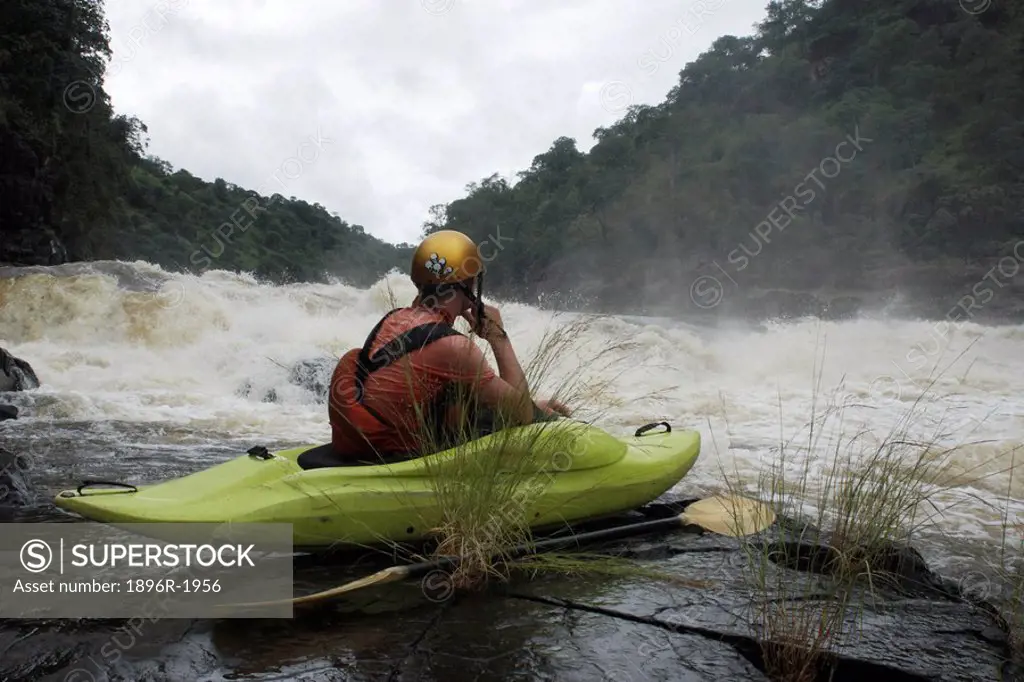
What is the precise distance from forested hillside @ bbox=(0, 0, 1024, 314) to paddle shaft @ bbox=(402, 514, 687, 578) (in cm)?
1924

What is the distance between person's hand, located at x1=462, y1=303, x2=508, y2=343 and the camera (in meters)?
2.77

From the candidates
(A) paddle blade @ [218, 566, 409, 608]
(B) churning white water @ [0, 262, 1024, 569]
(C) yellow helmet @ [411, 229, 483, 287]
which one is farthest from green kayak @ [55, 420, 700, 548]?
(C) yellow helmet @ [411, 229, 483, 287]

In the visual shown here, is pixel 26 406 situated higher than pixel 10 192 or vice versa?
pixel 10 192

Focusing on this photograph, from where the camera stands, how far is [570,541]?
2.82 m

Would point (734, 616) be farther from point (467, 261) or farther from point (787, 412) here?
point (787, 412)

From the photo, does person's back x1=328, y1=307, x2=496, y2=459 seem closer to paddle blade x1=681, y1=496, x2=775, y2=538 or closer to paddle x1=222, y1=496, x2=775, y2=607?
paddle x1=222, y1=496, x2=775, y2=607

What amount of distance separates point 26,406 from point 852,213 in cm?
3622

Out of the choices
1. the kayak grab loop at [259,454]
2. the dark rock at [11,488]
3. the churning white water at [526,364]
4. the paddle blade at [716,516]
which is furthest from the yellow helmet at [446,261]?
the dark rock at [11,488]

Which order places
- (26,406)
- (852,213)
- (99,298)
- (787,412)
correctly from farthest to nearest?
(852,213), (99,298), (787,412), (26,406)

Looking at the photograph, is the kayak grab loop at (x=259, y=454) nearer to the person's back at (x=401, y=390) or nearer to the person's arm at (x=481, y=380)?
the person's back at (x=401, y=390)

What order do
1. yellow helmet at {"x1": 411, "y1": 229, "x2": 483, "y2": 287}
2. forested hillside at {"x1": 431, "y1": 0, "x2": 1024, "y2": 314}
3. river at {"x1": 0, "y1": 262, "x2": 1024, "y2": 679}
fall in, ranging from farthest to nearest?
forested hillside at {"x1": 431, "y1": 0, "x2": 1024, "y2": 314} < river at {"x1": 0, "y1": 262, "x2": 1024, "y2": 679} < yellow helmet at {"x1": 411, "y1": 229, "x2": 483, "y2": 287}

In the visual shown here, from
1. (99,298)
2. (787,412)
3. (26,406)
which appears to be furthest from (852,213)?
(26,406)

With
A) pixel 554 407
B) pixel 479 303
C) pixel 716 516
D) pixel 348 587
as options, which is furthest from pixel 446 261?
pixel 716 516

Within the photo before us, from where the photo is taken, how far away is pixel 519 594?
2379 mm
